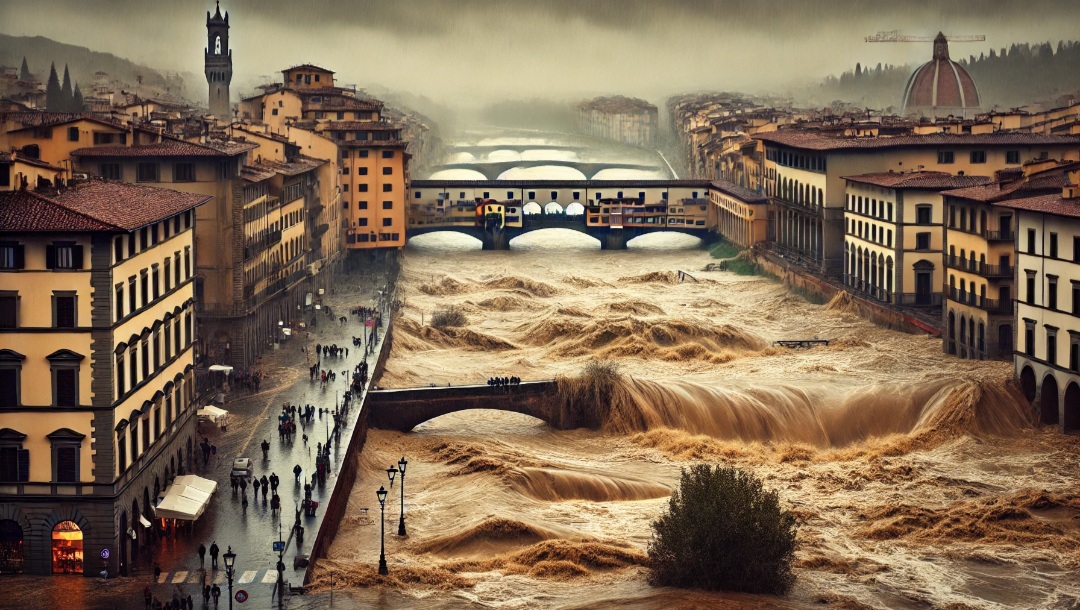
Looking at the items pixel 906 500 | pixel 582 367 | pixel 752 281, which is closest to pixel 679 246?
pixel 752 281

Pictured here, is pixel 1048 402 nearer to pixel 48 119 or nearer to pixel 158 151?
pixel 158 151

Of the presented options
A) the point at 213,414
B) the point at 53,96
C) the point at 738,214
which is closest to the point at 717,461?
the point at 213,414

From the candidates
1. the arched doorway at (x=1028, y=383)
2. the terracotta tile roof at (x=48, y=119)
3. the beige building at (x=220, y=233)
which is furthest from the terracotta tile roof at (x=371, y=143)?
the arched doorway at (x=1028, y=383)

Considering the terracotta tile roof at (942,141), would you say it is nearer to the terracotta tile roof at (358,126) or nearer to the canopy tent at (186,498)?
the terracotta tile roof at (358,126)

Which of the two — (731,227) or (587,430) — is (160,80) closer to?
(731,227)

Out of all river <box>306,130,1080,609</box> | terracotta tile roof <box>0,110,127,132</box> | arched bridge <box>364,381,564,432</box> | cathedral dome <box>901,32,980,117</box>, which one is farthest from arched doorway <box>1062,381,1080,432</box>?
cathedral dome <box>901,32,980,117</box>

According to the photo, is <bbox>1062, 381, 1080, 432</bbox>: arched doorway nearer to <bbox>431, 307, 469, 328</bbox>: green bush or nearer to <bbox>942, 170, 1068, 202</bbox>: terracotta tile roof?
<bbox>942, 170, 1068, 202</bbox>: terracotta tile roof

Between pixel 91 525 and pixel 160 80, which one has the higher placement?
pixel 160 80
